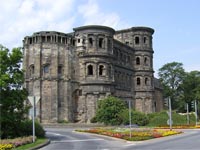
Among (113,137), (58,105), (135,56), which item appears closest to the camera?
(113,137)

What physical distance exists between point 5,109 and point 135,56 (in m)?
55.0

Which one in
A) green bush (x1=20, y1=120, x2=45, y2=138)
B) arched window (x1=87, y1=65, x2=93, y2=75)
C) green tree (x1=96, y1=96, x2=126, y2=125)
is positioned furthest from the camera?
arched window (x1=87, y1=65, x2=93, y2=75)

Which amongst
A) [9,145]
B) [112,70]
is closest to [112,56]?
[112,70]

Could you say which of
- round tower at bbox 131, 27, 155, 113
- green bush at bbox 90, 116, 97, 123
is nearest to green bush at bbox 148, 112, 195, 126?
green bush at bbox 90, 116, 97, 123

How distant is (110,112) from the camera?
206 feet

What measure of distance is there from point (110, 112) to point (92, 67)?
988cm

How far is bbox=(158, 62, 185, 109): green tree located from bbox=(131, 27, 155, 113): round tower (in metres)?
22.4

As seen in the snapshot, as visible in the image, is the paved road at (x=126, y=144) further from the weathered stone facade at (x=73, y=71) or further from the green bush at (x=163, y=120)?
the weathered stone facade at (x=73, y=71)

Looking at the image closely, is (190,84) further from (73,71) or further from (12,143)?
(12,143)

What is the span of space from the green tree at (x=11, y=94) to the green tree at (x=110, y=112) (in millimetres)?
29584

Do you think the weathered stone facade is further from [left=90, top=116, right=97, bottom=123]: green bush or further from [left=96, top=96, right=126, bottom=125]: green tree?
[left=96, top=96, right=126, bottom=125]: green tree

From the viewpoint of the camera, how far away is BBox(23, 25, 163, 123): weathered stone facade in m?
64.2

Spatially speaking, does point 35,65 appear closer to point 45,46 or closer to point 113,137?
point 45,46

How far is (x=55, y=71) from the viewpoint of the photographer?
65000mm
